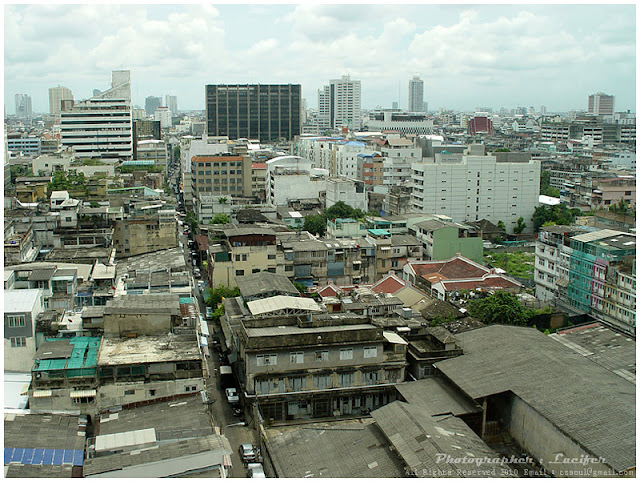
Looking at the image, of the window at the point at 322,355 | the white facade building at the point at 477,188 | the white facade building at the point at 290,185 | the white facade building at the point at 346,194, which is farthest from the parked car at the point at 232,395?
the white facade building at the point at 290,185

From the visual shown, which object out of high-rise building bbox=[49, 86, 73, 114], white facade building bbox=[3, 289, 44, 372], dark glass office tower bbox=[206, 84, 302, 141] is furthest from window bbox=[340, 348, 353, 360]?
high-rise building bbox=[49, 86, 73, 114]

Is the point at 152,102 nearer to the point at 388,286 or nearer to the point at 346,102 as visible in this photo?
the point at 346,102

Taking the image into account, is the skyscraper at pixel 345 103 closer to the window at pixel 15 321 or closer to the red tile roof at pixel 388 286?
the red tile roof at pixel 388 286

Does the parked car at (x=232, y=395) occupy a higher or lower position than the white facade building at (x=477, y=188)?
lower

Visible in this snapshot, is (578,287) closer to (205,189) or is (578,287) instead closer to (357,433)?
(357,433)

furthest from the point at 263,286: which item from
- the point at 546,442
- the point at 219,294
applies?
the point at 546,442

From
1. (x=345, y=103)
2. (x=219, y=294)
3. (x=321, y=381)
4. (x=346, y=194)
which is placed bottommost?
(x=321, y=381)

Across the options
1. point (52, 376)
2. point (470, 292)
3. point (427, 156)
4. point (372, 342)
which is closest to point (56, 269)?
point (52, 376)
